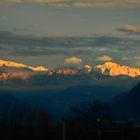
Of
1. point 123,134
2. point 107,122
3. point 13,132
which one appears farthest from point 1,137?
point 107,122

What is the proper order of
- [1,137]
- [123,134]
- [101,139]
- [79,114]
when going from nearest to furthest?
[101,139] → [123,134] → [1,137] → [79,114]

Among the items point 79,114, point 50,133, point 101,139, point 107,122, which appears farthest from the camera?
point 79,114

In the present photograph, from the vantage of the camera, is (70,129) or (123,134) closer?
(123,134)

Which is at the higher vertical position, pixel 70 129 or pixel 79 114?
pixel 79 114

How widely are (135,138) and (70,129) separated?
34.3 feet

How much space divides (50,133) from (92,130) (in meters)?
4.71

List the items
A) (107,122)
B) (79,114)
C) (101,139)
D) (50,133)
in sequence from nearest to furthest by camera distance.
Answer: (101,139)
(50,133)
(107,122)
(79,114)

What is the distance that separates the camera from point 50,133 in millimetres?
69438

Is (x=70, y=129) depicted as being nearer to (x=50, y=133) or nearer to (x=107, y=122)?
(x=50, y=133)

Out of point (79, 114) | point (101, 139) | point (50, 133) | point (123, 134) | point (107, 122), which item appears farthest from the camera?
point (79, 114)

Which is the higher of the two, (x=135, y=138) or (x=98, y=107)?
(x=98, y=107)

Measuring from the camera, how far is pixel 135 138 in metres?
61.2

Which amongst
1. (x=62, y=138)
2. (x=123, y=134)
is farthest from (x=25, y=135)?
(x=123, y=134)

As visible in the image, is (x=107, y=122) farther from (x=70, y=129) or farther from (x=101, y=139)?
(x=101, y=139)
